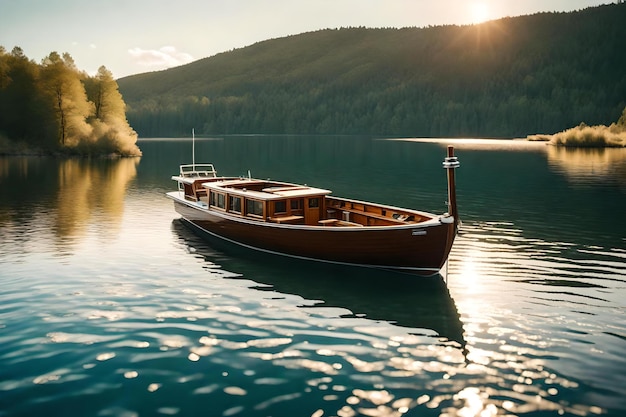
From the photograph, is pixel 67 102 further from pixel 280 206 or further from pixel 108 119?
pixel 280 206

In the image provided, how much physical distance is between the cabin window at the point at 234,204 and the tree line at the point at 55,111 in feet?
264

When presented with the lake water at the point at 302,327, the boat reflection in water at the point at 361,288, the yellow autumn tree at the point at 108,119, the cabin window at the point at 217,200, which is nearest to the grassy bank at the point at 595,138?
the yellow autumn tree at the point at 108,119

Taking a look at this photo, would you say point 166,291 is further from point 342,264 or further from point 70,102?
point 70,102

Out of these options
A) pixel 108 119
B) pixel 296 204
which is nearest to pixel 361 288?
pixel 296 204

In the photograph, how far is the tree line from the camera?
4033 inches

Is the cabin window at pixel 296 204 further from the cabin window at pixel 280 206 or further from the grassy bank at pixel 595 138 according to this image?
the grassy bank at pixel 595 138

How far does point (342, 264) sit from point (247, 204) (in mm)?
6897

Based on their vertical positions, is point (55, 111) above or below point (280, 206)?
above

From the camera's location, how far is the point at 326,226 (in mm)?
27375

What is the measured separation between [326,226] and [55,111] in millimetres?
91408

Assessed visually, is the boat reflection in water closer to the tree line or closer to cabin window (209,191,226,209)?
cabin window (209,191,226,209)

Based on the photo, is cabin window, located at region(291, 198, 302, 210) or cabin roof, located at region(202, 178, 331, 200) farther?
cabin window, located at region(291, 198, 302, 210)

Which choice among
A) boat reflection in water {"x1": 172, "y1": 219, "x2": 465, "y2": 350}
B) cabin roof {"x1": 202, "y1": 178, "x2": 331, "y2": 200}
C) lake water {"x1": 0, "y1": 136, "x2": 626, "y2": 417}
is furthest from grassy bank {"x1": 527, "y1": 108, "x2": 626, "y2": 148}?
boat reflection in water {"x1": 172, "y1": 219, "x2": 465, "y2": 350}

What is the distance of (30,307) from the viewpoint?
20.5 m
